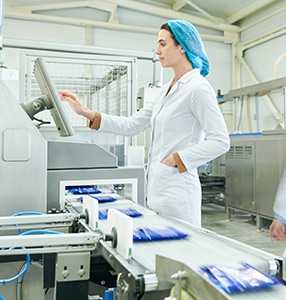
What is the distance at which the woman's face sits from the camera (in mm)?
1273

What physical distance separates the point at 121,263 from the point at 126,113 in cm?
176

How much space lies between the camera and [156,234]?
757 mm

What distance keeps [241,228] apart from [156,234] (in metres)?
3.07

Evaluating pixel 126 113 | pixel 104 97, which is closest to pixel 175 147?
pixel 126 113

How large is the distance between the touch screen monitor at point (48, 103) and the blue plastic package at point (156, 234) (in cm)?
54

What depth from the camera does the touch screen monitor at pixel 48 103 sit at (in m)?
1.17

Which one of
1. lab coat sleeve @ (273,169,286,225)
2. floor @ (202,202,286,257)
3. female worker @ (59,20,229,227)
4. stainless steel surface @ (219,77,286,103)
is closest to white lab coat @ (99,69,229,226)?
→ female worker @ (59,20,229,227)

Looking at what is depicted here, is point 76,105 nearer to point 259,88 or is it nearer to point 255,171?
point 255,171

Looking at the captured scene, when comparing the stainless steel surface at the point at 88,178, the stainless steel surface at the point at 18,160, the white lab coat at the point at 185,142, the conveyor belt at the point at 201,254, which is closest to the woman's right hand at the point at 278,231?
the white lab coat at the point at 185,142

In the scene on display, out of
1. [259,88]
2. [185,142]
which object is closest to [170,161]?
[185,142]

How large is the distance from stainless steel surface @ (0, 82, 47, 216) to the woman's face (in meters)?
0.53

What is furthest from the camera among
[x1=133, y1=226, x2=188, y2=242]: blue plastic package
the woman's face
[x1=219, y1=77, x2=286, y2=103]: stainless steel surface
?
[x1=219, y1=77, x2=286, y2=103]: stainless steel surface

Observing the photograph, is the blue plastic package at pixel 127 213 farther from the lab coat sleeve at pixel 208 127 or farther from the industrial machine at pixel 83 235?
the lab coat sleeve at pixel 208 127

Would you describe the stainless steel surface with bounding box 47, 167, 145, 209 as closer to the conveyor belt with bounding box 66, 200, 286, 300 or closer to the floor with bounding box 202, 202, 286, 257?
the conveyor belt with bounding box 66, 200, 286, 300
